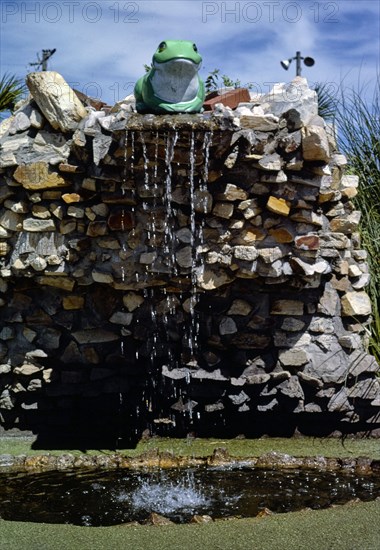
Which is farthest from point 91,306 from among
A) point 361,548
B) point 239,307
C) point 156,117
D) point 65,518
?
point 361,548

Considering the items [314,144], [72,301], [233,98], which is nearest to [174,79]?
[233,98]

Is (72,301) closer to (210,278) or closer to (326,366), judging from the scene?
(210,278)

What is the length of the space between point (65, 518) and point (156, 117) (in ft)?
8.09

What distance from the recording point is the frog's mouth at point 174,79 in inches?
212

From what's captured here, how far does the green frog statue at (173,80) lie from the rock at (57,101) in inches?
19.0

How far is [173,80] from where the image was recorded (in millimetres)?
5410

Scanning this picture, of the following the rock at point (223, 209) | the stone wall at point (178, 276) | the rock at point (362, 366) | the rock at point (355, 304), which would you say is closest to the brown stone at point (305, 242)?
the stone wall at point (178, 276)

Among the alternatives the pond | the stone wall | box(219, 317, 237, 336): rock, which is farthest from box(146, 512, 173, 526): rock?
box(219, 317, 237, 336): rock

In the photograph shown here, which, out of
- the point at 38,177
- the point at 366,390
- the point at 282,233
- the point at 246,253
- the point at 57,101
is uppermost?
the point at 57,101

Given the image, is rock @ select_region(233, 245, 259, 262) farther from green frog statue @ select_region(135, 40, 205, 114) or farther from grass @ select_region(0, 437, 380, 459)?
grass @ select_region(0, 437, 380, 459)

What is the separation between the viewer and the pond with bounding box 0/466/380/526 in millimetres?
4211

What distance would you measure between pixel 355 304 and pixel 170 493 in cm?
215

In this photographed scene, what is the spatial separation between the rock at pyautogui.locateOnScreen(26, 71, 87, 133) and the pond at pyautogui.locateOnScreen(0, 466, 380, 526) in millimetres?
2369

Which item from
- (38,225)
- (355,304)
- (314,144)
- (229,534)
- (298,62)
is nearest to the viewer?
(229,534)
